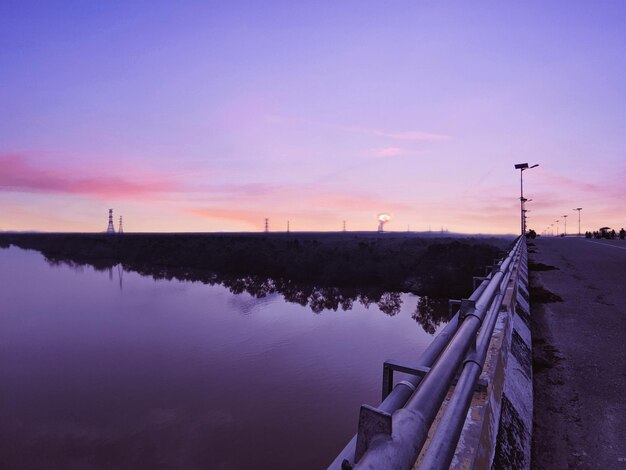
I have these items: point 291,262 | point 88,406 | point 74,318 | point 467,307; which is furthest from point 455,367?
point 291,262

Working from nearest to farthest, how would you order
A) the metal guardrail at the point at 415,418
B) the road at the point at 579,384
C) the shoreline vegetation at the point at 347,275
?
the metal guardrail at the point at 415,418 → the road at the point at 579,384 → the shoreline vegetation at the point at 347,275

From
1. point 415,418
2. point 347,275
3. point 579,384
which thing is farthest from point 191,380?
point 347,275

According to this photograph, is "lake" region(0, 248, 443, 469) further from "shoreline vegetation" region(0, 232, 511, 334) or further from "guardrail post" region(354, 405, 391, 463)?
"guardrail post" region(354, 405, 391, 463)

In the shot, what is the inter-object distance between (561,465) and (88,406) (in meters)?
9.26

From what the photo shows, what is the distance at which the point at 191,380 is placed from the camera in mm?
9273

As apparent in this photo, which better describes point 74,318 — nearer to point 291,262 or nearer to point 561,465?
point 291,262

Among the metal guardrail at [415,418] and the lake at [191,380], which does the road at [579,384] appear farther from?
the lake at [191,380]

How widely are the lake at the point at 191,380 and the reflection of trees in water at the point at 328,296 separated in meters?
0.45

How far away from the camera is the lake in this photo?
6629 millimetres

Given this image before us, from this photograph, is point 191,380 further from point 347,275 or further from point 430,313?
point 347,275

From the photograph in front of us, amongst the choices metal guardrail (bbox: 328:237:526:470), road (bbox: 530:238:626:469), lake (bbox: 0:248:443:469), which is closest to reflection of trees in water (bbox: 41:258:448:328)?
lake (bbox: 0:248:443:469)

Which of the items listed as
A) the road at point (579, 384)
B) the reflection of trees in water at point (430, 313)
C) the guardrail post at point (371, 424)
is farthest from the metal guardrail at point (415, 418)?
the reflection of trees in water at point (430, 313)

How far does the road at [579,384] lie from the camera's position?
7.45ft

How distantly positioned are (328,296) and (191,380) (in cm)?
1107
